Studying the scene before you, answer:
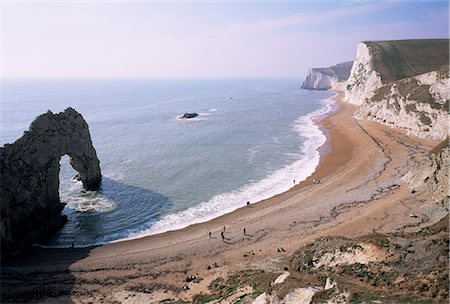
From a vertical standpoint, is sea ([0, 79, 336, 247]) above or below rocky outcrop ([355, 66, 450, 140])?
below

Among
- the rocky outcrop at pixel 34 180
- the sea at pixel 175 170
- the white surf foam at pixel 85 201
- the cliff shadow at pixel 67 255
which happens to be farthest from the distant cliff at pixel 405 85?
the rocky outcrop at pixel 34 180

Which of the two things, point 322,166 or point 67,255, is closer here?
point 67,255

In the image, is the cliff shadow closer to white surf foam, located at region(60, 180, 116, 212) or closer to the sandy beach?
the sandy beach

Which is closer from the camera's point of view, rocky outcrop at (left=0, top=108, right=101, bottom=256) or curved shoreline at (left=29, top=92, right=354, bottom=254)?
rocky outcrop at (left=0, top=108, right=101, bottom=256)

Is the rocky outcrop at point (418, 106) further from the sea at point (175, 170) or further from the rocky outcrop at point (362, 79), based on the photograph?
the rocky outcrop at point (362, 79)

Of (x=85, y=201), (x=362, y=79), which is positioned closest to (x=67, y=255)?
(x=85, y=201)

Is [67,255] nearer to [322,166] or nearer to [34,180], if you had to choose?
[34,180]

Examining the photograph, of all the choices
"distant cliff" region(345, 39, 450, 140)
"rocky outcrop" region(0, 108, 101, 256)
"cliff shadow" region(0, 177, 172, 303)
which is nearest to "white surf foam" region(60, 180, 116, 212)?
"cliff shadow" region(0, 177, 172, 303)
